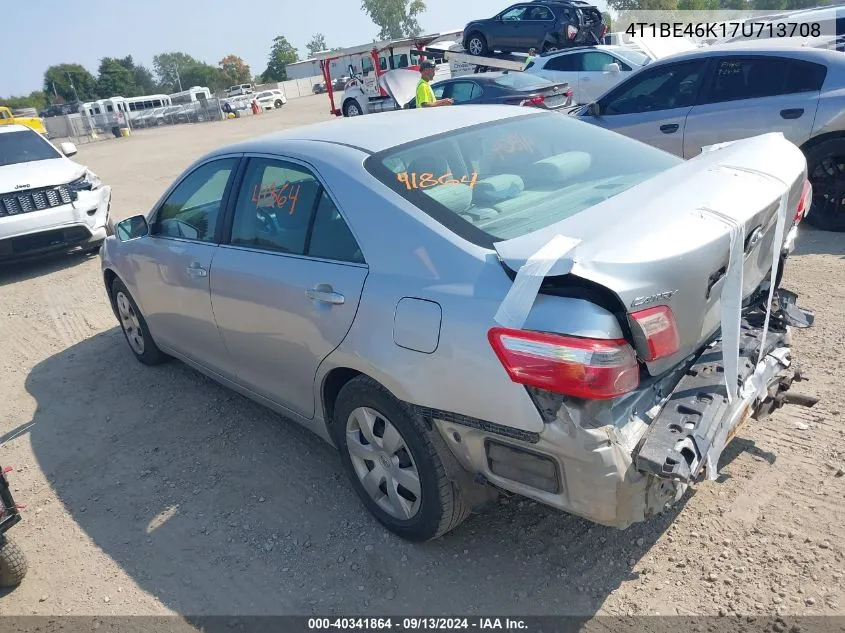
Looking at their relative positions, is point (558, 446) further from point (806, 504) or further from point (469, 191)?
point (806, 504)

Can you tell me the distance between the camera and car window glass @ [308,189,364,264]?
2825mm

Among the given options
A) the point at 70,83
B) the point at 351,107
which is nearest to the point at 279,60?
the point at 70,83

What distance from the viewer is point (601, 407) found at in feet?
7.00

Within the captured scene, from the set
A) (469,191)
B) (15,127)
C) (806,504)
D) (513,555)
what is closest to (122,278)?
(469,191)

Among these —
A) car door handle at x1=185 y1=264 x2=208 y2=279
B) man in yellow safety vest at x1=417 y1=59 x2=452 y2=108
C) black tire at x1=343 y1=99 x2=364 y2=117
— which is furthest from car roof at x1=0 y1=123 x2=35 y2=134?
black tire at x1=343 y1=99 x2=364 y2=117

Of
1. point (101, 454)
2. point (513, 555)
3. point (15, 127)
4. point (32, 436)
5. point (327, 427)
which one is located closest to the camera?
point (513, 555)

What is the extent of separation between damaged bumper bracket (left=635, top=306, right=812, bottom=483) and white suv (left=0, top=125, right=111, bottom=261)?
26.2 ft

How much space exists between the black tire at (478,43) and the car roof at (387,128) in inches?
715

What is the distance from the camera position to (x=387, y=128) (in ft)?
10.7

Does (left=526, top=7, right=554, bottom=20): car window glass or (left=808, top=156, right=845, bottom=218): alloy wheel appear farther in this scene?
(left=526, top=7, right=554, bottom=20): car window glass

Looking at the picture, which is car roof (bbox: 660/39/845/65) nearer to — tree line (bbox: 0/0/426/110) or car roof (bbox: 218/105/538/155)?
car roof (bbox: 218/105/538/155)

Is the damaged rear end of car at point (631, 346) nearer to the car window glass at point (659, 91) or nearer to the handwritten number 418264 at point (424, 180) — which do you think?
the handwritten number 418264 at point (424, 180)

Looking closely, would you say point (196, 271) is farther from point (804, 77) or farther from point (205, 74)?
point (205, 74)

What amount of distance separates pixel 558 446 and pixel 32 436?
380 centimetres
